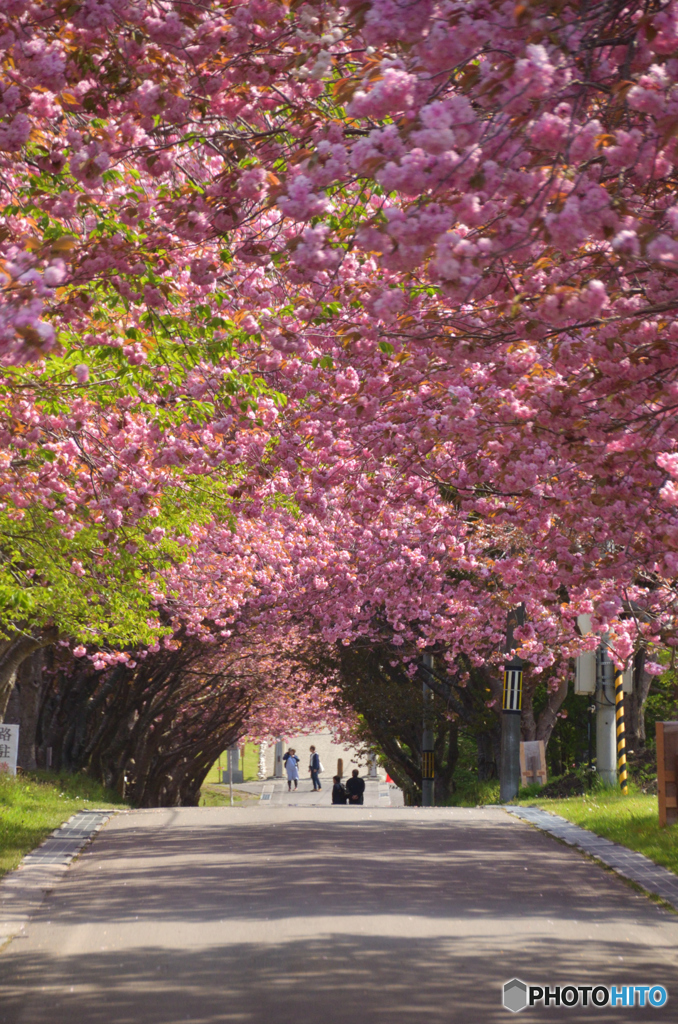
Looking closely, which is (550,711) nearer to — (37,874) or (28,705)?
(28,705)

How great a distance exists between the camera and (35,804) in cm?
1959

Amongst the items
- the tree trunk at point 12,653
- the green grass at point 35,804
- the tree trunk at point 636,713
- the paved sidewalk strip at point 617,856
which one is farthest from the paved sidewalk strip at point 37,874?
the tree trunk at point 636,713

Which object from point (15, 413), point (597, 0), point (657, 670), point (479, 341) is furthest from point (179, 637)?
point (597, 0)

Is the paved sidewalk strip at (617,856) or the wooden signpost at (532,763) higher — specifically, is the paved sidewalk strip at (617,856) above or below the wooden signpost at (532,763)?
below

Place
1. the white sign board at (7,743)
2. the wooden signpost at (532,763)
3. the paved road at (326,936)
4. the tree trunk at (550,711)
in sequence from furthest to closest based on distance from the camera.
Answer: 1. the tree trunk at (550,711)
2. the wooden signpost at (532,763)
3. the white sign board at (7,743)
4. the paved road at (326,936)

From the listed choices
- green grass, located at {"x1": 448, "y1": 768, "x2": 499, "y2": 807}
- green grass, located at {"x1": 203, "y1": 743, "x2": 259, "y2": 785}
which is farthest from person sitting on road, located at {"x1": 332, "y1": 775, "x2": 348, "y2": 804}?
green grass, located at {"x1": 203, "y1": 743, "x2": 259, "y2": 785}

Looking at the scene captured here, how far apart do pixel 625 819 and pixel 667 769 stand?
217 cm

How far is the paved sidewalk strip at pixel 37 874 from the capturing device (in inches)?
394

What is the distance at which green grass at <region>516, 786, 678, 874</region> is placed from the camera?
1371cm

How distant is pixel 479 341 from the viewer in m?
8.42

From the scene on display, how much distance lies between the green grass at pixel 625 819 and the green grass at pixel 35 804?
7131 millimetres

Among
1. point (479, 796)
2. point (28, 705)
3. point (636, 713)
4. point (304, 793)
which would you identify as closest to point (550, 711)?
point (636, 713)

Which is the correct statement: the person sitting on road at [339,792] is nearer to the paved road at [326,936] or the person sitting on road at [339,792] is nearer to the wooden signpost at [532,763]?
the wooden signpost at [532,763]

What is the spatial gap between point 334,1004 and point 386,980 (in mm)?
667
